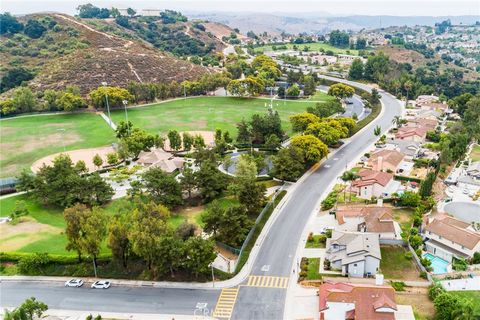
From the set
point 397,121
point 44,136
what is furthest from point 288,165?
point 44,136

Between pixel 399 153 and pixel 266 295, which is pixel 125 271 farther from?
pixel 399 153

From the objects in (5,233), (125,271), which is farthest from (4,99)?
(125,271)

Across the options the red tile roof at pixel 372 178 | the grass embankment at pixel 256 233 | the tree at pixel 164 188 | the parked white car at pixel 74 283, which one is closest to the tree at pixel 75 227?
the parked white car at pixel 74 283

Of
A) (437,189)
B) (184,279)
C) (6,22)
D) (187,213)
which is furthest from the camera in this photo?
(6,22)

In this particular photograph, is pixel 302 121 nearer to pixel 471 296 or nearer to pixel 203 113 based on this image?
pixel 203 113

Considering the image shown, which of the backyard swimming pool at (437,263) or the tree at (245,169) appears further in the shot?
the tree at (245,169)

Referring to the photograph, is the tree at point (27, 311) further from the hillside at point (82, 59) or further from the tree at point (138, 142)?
the hillside at point (82, 59)
